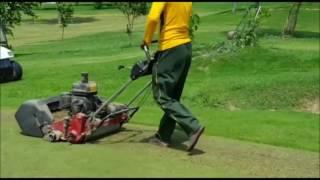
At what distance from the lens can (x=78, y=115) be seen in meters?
7.02

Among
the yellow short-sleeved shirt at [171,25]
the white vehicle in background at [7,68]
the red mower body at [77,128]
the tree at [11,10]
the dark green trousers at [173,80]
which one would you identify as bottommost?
the tree at [11,10]

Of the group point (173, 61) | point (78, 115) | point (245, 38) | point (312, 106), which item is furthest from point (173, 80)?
point (245, 38)

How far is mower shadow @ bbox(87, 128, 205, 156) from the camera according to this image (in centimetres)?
708

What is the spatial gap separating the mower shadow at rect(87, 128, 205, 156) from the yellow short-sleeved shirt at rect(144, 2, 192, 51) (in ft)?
3.85

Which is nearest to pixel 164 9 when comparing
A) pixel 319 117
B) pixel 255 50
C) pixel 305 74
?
pixel 319 117

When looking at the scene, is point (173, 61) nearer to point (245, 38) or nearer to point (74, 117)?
point (74, 117)

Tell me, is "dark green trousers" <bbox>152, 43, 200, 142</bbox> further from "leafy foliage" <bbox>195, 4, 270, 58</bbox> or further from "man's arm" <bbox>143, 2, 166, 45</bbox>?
"leafy foliage" <bbox>195, 4, 270, 58</bbox>

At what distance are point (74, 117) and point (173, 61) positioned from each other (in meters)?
1.31

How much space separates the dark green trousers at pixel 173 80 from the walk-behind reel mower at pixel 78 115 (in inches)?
8.3

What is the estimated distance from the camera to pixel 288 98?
11180 mm

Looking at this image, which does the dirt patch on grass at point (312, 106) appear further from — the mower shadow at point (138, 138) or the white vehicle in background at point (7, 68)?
the white vehicle in background at point (7, 68)

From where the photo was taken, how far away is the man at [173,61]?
6598 mm

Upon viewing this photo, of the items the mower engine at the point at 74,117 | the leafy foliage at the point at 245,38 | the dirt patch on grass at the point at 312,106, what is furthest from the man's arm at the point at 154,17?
the leafy foliage at the point at 245,38

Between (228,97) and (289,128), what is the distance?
115 inches
